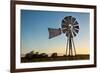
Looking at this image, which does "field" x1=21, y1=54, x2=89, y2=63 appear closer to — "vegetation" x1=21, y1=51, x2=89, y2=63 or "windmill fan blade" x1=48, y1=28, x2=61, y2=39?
"vegetation" x1=21, y1=51, x2=89, y2=63

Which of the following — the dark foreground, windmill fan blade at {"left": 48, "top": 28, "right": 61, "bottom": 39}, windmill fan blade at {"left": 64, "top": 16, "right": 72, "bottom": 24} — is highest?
windmill fan blade at {"left": 64, "top": 16, "right": 72, "bottom": 24}

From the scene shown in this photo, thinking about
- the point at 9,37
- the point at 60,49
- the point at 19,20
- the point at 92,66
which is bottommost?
the point at 92,66

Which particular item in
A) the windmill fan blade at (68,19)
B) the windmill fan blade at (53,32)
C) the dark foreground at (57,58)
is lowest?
the dark foreground at (57,58)

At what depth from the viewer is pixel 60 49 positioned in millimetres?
2064

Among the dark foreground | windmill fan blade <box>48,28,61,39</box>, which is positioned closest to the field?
the dark foreground

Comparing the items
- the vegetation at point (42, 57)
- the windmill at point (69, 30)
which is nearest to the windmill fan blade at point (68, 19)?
the windmill at point (69, 30)

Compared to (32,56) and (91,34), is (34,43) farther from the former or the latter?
(91,34)

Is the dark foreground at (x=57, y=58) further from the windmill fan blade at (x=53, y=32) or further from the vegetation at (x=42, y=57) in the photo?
the windmill fan blade at (x=53, y=32)

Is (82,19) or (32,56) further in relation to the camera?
(82,19)

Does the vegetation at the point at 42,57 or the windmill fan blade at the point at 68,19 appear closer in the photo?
the vegetation at the point at 42,57

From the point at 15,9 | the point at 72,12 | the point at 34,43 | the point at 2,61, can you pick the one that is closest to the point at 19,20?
the point at 15,9

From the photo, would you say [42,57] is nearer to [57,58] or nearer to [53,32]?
[57,58]

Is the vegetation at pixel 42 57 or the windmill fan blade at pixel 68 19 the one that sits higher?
the windmill fan blade at pixel 68 19

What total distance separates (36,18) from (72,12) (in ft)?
1.29
